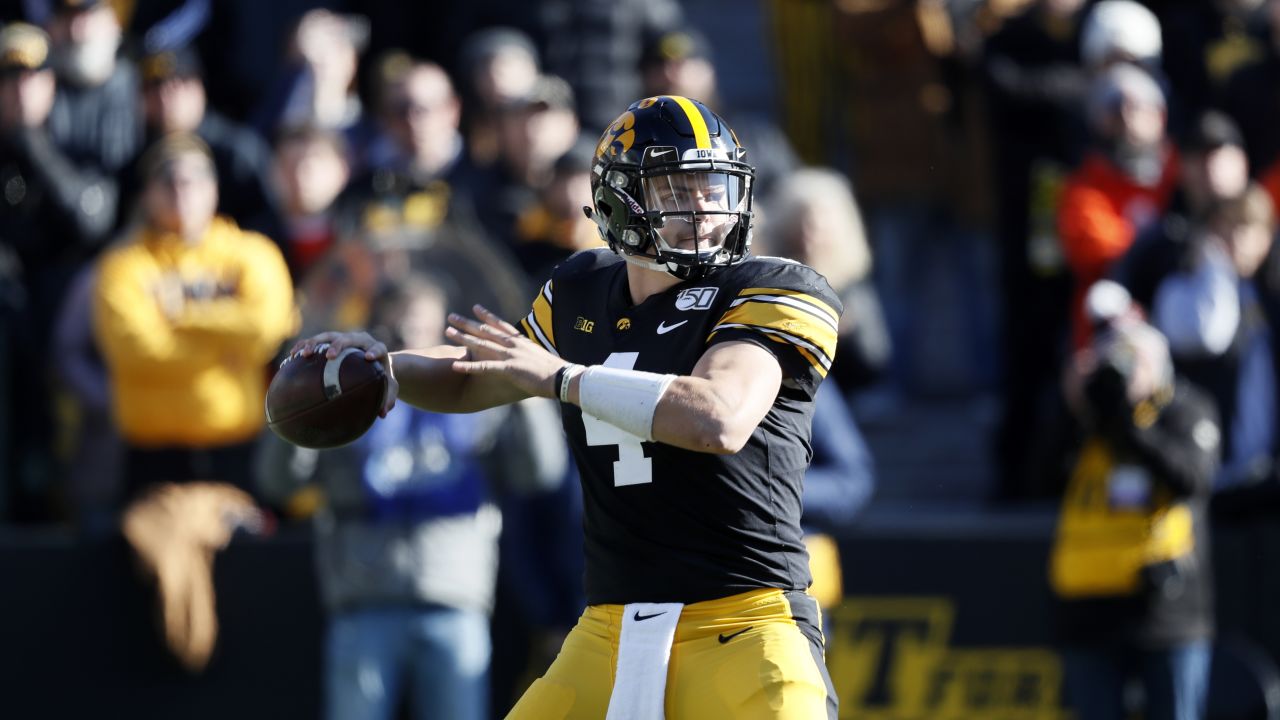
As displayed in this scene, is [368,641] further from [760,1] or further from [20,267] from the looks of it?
[760,1]

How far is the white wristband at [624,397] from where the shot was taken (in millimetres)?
4316

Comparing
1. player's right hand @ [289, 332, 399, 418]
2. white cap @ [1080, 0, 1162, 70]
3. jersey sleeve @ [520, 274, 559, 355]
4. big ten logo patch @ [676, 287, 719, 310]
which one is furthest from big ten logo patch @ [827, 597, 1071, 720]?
player's right hand @ [289, 332, 399, 418]

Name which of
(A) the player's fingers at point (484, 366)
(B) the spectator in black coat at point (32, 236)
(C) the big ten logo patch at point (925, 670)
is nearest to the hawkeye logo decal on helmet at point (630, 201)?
(A) the player's fingers at point (484, 366)

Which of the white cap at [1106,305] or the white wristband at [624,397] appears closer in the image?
the white wristband at [624,397]

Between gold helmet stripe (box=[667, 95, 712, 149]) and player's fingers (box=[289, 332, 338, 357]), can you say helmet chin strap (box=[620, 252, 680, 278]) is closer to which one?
gold helmet stripe (box=[667, 95, 712, 149])

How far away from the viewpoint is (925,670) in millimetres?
8062

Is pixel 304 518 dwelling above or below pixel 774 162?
below

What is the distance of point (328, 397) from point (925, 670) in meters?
4.05

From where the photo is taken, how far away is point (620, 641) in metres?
4.56

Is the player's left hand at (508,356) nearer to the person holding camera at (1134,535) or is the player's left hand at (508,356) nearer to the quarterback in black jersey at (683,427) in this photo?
the quarterback in black jersey at (683,427)

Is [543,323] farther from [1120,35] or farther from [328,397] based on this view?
[1120,35]

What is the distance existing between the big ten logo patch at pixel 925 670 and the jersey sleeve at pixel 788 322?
11.8ft

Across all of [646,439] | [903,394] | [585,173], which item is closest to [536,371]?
[646,439]

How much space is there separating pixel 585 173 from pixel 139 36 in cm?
323
